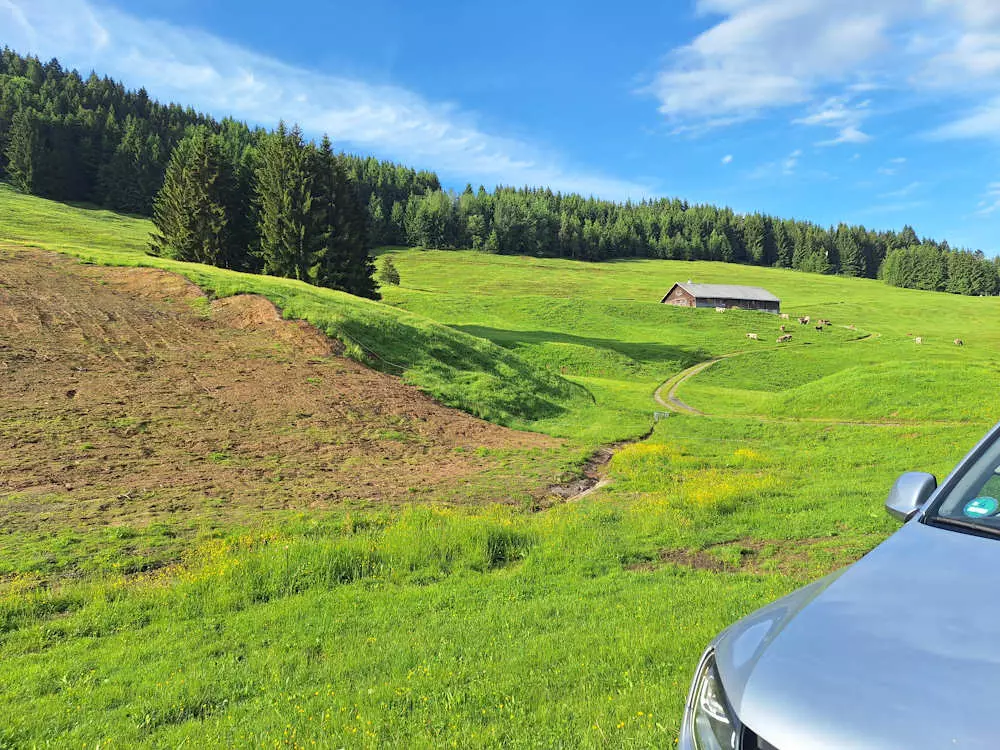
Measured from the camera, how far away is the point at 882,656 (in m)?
2.46

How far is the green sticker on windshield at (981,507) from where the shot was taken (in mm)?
3605

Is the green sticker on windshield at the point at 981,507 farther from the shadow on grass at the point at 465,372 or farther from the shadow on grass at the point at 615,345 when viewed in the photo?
the shadow on grass at the point at 615,345

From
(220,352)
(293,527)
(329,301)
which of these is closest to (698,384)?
(329,301)

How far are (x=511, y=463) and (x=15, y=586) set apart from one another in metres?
12.0

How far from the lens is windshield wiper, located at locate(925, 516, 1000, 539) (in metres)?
3.40

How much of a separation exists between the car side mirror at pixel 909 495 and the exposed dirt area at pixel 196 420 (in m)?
9.92

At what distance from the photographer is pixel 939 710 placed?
2.11 m

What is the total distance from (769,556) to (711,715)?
7.15 meters

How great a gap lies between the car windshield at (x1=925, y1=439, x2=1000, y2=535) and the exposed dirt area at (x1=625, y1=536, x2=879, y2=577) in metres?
4.49

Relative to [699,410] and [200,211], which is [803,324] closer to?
[699,410]

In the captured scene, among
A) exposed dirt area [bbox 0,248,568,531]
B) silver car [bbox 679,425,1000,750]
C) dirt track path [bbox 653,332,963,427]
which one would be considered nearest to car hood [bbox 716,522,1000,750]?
silver car [bbox 679,425,1000,750]

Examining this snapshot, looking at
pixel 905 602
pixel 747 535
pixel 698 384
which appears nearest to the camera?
pixel 905 602

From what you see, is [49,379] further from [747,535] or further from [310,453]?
[747,535]

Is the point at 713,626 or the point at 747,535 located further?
the point at 747,535
